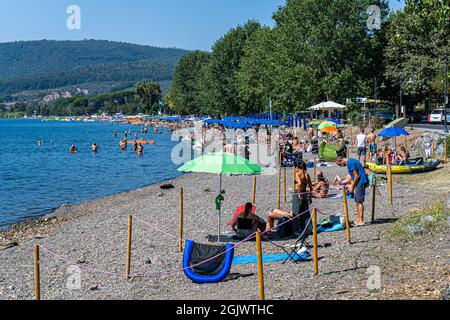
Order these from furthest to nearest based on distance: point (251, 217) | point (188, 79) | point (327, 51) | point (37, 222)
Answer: point (188, 79)
point (327, 51)
point (37, 222)
point (251, 217)

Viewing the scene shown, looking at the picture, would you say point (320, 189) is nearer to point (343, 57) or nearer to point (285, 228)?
point (285, 228)

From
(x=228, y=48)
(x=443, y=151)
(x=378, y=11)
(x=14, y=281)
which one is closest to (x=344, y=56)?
(x=378, y=11)

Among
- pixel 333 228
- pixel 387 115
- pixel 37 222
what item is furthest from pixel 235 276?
pixel 387 115

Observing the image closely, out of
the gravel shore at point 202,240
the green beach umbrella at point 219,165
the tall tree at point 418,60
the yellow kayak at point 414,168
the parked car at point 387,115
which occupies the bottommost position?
the gravel shore at point 202,240

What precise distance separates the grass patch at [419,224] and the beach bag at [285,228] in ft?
7.25

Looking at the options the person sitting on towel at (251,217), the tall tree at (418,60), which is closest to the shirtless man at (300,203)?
the person sitting on towel at (251,217)

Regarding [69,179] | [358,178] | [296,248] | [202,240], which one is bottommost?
[69,179]

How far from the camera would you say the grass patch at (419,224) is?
12398 mm

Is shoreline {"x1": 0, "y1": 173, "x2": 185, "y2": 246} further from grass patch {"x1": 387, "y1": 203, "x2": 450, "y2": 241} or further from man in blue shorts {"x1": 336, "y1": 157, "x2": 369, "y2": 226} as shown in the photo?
grass patch {"x1": 387, "y1": 203, "x2": 450, "y2": 241}

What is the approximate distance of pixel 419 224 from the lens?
42.1ft

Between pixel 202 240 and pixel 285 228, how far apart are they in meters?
2.19

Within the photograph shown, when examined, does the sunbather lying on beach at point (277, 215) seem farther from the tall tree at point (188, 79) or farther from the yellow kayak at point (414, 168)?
the tall tree at point (188, 79)

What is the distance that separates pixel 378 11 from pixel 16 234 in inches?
1526

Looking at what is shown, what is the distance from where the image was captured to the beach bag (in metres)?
13.9
